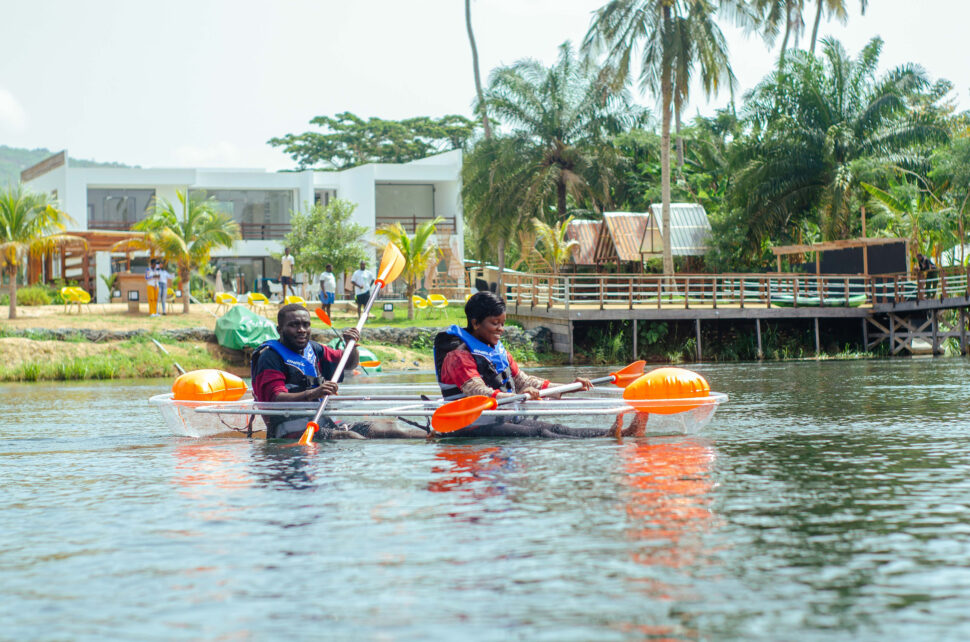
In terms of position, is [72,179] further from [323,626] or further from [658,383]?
[323,626]

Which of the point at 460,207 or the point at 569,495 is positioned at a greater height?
the point at 460,207

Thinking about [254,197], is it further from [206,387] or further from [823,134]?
[206,387]

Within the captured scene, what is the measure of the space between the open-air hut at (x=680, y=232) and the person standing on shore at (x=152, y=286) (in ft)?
54.0

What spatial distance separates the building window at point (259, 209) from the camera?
49656 mm

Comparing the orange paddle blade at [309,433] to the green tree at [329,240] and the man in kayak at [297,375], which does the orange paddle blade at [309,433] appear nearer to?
the man in kayak at [297,375]

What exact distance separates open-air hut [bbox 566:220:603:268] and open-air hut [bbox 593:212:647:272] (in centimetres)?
19

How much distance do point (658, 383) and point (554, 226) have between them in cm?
3445

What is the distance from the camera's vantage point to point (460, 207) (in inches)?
1996

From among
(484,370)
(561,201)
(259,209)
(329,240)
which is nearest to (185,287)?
(329,240)

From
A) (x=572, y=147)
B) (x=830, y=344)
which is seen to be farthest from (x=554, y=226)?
(x=830, y=344)

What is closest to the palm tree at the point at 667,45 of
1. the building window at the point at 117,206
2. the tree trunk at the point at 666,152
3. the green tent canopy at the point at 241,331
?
the tree trunk at the point at 666,152

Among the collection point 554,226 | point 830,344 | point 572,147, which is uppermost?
point 572,147

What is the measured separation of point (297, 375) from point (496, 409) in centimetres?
198

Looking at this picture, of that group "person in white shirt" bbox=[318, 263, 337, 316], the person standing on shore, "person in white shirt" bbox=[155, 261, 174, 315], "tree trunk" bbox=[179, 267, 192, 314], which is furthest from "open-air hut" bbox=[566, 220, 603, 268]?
the person standing on shore
